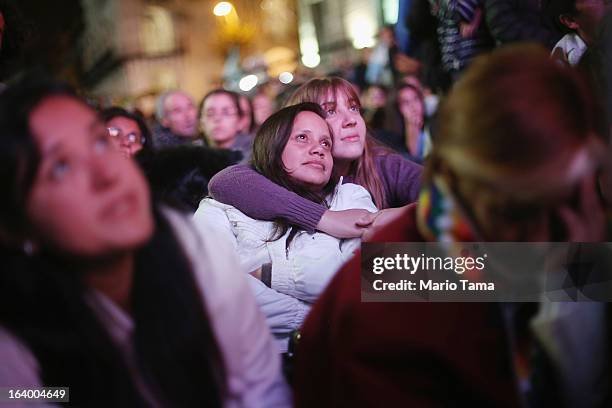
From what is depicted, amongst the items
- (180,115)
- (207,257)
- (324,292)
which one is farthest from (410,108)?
(207,257)

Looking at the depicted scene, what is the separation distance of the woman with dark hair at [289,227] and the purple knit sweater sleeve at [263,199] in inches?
1.3

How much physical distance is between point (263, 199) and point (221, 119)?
6.55 feet

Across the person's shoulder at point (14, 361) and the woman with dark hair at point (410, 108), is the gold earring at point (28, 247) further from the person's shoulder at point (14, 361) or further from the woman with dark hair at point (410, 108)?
the woman with dark hair at point (410, 108)

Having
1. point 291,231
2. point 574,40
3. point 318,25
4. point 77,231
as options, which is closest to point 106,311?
point 77,231

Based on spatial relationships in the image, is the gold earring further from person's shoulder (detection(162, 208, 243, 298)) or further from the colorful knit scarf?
the colorful knit scarf

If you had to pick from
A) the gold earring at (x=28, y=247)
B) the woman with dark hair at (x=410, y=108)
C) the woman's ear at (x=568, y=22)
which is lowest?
the gold earring at (x=28, y=247)

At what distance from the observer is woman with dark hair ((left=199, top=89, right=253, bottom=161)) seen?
3596 millimetres

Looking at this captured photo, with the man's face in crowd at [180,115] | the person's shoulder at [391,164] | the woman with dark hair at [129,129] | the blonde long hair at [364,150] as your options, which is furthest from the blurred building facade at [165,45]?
the person's shoulder at [391,164]

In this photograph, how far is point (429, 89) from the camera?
143 inches

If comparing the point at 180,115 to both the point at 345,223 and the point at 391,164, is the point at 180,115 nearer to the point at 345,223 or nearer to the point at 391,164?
the point at 391,164

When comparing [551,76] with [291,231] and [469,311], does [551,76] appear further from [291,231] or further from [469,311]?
[291,231]

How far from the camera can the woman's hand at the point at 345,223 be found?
5.51 ft

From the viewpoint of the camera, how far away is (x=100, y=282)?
0.96 m

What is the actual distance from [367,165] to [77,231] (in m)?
1.25
